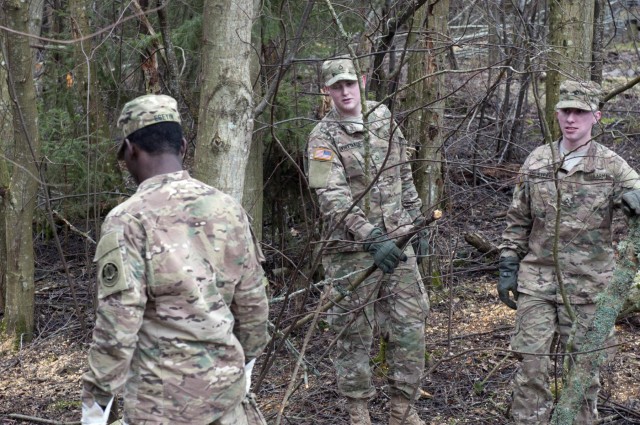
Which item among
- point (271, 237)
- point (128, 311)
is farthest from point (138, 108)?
point (271, 237)

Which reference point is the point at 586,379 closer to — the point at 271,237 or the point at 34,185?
the point at 271,237

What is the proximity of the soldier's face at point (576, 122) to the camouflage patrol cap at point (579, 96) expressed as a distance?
0.05m

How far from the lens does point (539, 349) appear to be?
489 centimetres

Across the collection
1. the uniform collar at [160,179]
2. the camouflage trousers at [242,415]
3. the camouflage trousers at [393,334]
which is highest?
the uniform collar at [160,179]

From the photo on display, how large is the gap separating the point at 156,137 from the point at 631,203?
8.90 ft

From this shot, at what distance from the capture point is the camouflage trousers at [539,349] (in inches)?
190

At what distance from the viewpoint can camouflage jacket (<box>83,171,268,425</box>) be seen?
2.85 metres

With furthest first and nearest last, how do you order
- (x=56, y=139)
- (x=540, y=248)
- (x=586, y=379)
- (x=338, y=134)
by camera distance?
(x=56, y=139), (x=338, y=134), (x=540, y=248), (x=586, y=379)

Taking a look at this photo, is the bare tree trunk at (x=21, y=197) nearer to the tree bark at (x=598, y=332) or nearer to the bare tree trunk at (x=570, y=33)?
the bare tree trunk at (x=570, y=33)

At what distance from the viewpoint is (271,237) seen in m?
8.41

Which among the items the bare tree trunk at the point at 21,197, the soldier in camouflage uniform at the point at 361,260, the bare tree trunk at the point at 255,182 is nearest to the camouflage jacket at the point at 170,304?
the soldier in camouflage uniform at the point at 361,260

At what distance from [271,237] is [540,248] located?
3.90 meters

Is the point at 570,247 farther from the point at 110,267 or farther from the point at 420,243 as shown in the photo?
the point at 110,267

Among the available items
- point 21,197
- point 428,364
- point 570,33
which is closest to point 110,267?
point 428,364
